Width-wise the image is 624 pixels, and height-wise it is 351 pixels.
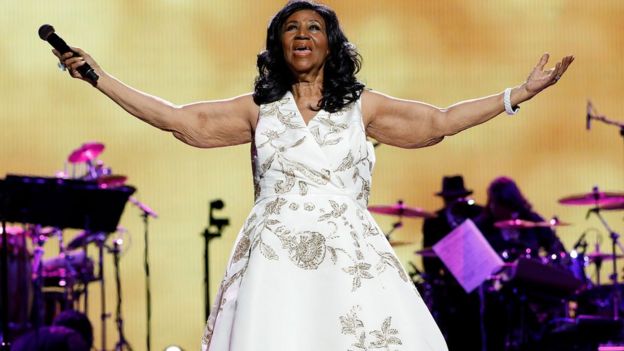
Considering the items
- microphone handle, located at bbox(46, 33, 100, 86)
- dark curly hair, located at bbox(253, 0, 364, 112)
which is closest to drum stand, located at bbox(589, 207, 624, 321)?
dark curly hair, located at bbox(253, 0, 364, 112)

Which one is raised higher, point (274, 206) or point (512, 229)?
point (512, 229)

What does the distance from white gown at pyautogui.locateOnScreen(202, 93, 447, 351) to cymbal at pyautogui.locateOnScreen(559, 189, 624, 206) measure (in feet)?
15.3

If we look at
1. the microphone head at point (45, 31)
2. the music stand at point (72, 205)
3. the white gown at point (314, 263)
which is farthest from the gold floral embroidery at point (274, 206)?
Answer: the music stand at point (72, 205)

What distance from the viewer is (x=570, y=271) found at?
744cm

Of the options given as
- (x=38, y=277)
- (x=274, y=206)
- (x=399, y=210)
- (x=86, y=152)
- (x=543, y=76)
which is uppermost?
(x=86, y=152)

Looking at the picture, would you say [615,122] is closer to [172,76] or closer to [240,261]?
[172,76]

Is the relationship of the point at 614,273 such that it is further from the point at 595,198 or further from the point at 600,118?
the point at 600,118

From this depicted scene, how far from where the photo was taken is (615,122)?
7.48 meters

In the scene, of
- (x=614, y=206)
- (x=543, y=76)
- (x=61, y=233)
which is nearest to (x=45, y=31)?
(x=543, y=76)

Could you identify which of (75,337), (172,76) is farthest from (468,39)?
(75,337)

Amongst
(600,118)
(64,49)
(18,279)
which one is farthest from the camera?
(18,279)

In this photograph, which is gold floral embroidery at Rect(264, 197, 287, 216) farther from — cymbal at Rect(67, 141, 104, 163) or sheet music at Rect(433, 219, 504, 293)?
cymbal at Rect(67, 141, 104, 163)

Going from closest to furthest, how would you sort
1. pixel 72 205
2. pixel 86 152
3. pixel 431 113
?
pixel 431 113 → pixel 72 205 → pixel 86 152

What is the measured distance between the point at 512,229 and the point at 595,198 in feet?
1.98
